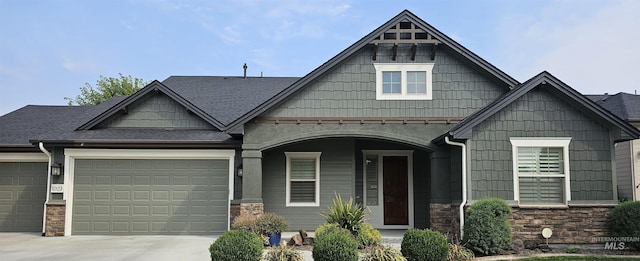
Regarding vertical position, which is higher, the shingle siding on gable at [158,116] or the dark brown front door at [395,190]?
the shingle siding on gable at [158,116]

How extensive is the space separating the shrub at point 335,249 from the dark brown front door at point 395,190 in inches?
257

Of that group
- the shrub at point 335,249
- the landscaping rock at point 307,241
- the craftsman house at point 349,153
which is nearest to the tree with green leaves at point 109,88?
the craftsman house at point 349,153

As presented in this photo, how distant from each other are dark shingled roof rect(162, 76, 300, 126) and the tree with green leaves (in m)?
18.4

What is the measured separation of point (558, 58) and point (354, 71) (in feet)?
39.8

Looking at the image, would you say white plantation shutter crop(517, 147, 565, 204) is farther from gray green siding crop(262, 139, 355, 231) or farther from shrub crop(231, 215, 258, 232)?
shrub crop(231, 215, 258, 232)

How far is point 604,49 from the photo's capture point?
18.3m

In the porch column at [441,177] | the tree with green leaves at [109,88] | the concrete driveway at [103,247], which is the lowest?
the concrete driveway at [103,247]

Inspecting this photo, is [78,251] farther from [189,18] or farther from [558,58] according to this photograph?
[558,58]

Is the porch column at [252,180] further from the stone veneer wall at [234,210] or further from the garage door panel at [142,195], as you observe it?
the garage door panel at [142,195]

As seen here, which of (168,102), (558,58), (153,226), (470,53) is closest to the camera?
(470,53)

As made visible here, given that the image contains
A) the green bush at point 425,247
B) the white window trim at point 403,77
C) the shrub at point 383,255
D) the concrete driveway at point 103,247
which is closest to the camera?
the shrub at point 383,255

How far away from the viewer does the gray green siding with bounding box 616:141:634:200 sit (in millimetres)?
15291

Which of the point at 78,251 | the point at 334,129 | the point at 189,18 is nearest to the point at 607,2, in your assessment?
the point at 334,129

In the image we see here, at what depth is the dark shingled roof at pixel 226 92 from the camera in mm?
15031
